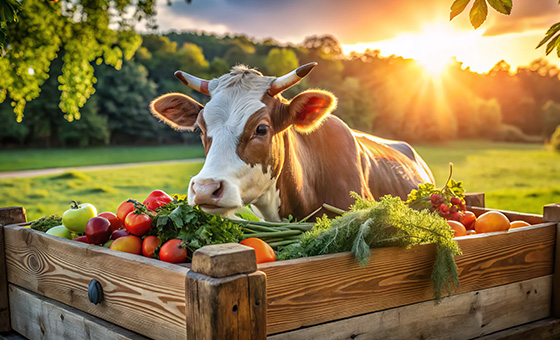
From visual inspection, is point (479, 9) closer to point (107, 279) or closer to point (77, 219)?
point (107, 279)

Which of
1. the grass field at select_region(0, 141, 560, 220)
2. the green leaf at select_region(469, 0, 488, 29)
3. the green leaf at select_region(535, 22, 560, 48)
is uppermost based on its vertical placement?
the green leaf at select_region(469, 0, 488, 29)

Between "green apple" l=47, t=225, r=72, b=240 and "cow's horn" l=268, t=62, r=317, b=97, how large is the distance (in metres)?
1.45

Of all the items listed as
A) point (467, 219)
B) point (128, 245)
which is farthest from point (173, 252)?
point (467, 219)

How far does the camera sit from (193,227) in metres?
2.28

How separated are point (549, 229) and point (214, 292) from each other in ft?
7.51

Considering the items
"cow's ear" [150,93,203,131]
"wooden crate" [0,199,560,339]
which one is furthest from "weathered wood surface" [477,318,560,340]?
"cow's ear" [150,93,203,131]

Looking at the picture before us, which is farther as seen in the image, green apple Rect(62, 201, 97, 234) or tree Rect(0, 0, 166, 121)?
tree Rect(0, 0, 166, 121)

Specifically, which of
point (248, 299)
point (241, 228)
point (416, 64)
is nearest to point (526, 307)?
point (241, 228)

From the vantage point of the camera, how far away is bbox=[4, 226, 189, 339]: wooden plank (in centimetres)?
187

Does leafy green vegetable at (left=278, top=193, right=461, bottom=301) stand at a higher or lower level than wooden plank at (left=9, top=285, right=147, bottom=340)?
higher

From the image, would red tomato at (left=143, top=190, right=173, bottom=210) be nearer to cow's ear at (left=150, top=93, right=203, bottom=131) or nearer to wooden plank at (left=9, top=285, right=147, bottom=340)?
wooden plank at (left=9, top=285, right=147, bottom=340)

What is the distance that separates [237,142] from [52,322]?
52.6 inches

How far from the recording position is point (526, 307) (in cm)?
288

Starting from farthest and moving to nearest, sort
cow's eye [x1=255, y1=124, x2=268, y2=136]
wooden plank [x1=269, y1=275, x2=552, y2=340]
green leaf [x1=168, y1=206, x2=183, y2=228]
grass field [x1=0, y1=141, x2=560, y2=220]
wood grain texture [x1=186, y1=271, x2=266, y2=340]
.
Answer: grass field [x1=0, y1=141, x2=560, y2=220]
cow's eye [x1=255, y1=124, x2=268, y2=136]
green leaf [x1=168, y1=206, x2=183, y2=228]
wooden plank [x1=269, y1=275, x2=552, y2=340]
wood grain texture [x1=186, y1=271, x2=266, y2=340]
